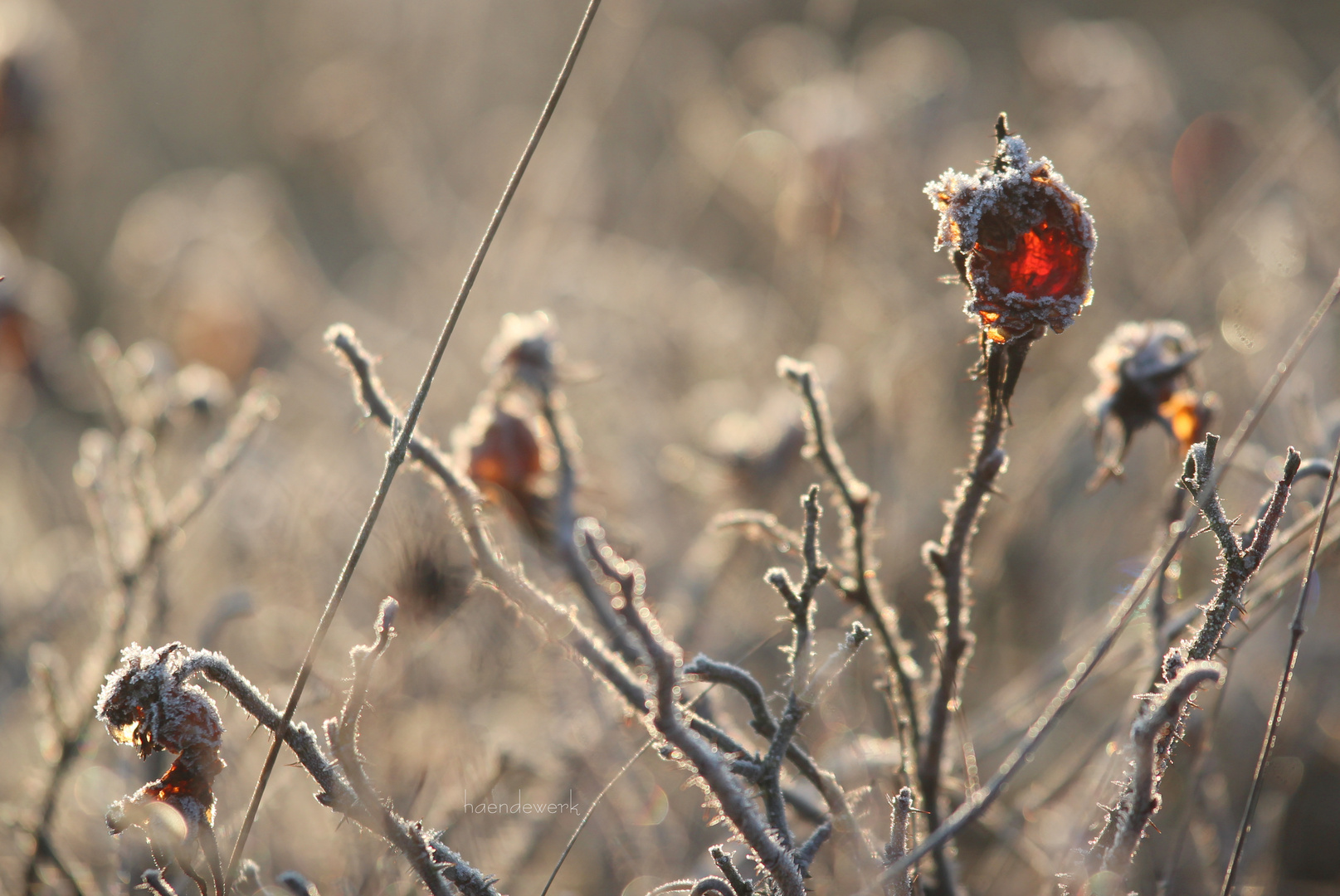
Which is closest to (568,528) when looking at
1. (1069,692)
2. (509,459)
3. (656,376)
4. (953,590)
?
(509,459)

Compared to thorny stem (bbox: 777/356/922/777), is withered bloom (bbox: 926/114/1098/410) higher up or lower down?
higher up

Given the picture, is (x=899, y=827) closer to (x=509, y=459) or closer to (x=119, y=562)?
(x=509, y=459)

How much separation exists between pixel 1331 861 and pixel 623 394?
1726 mm

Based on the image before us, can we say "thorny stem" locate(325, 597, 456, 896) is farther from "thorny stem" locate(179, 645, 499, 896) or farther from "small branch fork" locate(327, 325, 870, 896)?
"small branch fork" locate(327, 325, 870, 896)

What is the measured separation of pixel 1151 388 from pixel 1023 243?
35 cm

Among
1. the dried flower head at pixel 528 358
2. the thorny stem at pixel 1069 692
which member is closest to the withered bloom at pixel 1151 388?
the thorny stem at pixel 1069 692

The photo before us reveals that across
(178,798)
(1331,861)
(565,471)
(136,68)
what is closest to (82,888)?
(178,798)

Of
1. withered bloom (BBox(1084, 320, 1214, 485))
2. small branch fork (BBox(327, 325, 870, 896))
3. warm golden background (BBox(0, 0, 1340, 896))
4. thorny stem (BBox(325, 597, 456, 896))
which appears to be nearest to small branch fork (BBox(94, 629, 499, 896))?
thorny stem (BBox(325, 597, 456, 896))

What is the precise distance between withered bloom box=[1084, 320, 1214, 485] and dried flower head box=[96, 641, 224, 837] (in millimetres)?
844

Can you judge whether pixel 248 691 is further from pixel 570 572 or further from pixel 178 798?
pixel 570 572

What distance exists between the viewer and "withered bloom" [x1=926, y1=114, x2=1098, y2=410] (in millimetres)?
694

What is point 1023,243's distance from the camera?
694 millimetres

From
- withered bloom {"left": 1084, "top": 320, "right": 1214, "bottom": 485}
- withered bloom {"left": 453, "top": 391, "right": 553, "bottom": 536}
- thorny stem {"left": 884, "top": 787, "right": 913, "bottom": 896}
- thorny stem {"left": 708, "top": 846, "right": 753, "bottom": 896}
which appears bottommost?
thorny stem {"left": 708, "top": 846, "right": 753, "bottom": 896}

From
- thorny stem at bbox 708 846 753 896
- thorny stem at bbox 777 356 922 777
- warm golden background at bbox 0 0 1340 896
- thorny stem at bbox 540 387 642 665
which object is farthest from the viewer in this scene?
warm golden background at bbox 0 0 1340 896
